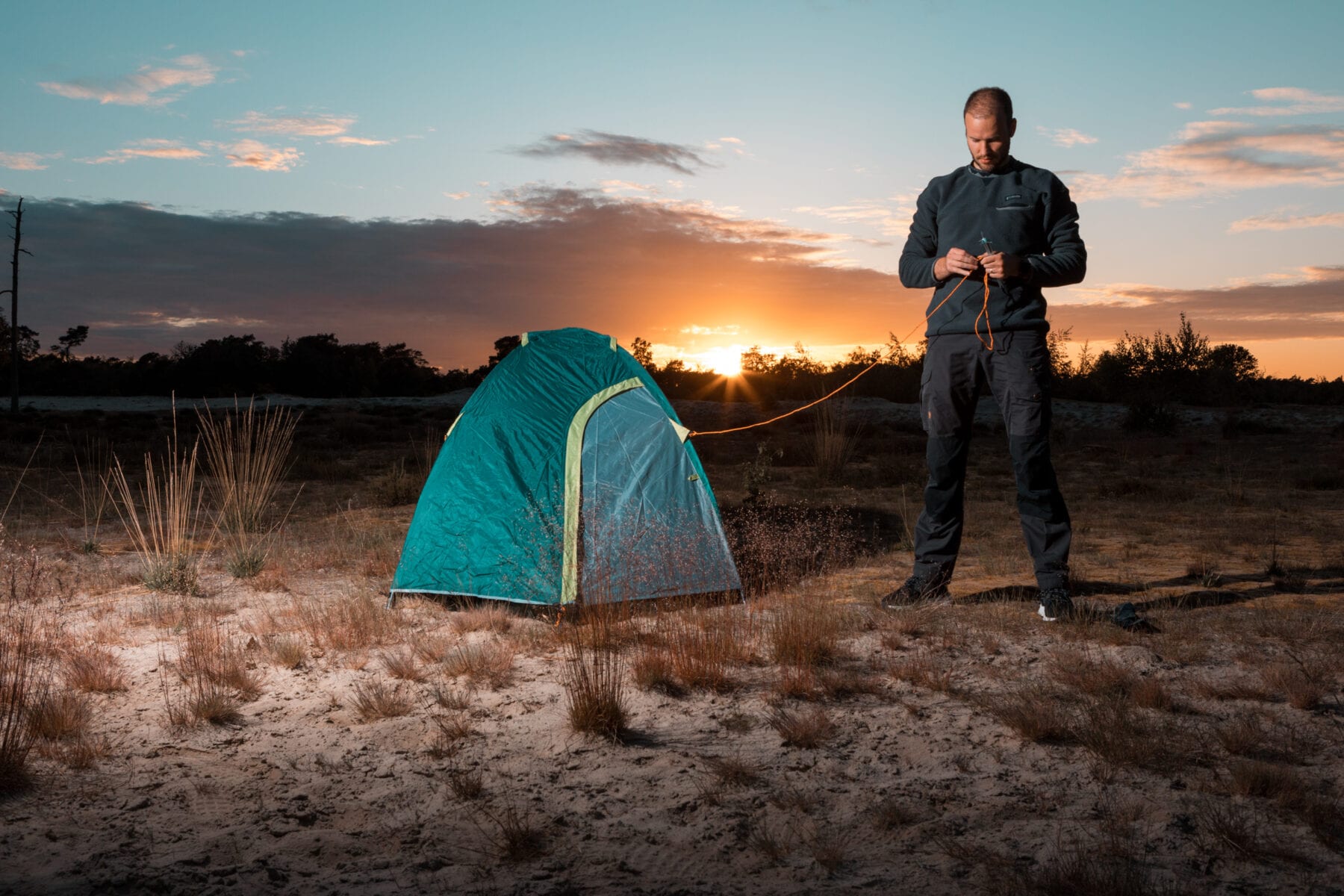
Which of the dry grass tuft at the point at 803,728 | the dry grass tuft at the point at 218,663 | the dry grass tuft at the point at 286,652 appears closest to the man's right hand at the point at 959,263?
the dry grass tuft at the point at 803,728

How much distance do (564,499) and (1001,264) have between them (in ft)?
8.67

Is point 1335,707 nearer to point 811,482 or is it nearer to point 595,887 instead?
point 595,887

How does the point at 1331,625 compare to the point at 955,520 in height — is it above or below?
below

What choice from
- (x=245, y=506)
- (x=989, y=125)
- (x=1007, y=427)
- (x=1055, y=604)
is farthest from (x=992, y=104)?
(x=245, y=506)

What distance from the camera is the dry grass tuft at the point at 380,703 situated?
13.5 feet

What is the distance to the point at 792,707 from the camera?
4.04 meters

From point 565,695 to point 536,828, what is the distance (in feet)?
3.95

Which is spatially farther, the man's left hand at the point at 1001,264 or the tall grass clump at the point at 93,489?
the tall grass clump at the point at 93,489

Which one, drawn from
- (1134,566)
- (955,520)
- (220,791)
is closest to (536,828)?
(220,791)

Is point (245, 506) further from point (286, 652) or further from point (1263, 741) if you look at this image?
point (1263, 741)

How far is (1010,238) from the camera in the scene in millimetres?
4961

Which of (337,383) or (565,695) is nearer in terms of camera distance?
(565,695)

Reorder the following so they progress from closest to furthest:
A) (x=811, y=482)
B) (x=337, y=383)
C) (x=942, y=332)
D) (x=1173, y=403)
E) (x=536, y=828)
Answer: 1. (x=536, y=828)
2. (x=942, y=332)
3. (x=811, y=482)
4. (x=1173, y=403)
5. (x=337, y=383)

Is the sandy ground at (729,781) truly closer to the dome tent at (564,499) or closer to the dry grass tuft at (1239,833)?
the dry grass tuft at (1239,833)
